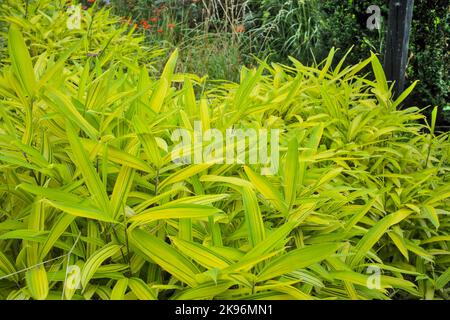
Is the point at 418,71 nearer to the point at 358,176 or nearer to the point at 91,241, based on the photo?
the point at 358,176

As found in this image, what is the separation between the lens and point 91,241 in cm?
A: 85

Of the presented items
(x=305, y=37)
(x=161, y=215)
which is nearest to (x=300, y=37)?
→ (x=305, y=37)

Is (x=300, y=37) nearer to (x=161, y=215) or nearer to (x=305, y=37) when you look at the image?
(x=305, y=37)

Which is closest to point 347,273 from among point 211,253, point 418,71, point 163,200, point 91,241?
point 211,253

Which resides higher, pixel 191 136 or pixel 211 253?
pixel 191 136

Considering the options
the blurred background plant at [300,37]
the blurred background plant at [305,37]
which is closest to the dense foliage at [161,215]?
the blurred background plant at [300,37]

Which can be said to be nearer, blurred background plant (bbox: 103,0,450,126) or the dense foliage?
the dense foliage

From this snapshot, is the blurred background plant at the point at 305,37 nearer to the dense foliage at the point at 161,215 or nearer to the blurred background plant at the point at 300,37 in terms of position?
the blurred background plant at the point at 300,37

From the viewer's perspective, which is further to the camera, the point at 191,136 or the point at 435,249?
the point at 435,249

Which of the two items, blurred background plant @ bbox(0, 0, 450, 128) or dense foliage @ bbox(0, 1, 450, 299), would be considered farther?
blurred background plant @ bbox(0, 0, 450, 128)

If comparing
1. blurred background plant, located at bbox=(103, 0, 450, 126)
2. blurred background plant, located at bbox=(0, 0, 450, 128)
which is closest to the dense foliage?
blurred background plant, located at bbox=(0, 0, 450, 128)

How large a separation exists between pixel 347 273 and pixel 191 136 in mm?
428

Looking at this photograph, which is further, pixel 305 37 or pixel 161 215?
pixel 305 37

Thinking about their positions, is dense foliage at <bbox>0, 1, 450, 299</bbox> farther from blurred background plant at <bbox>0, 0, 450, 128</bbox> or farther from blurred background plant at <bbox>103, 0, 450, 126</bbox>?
blurred background plant at <bbox>103, 0, 450, 126</bbox>
